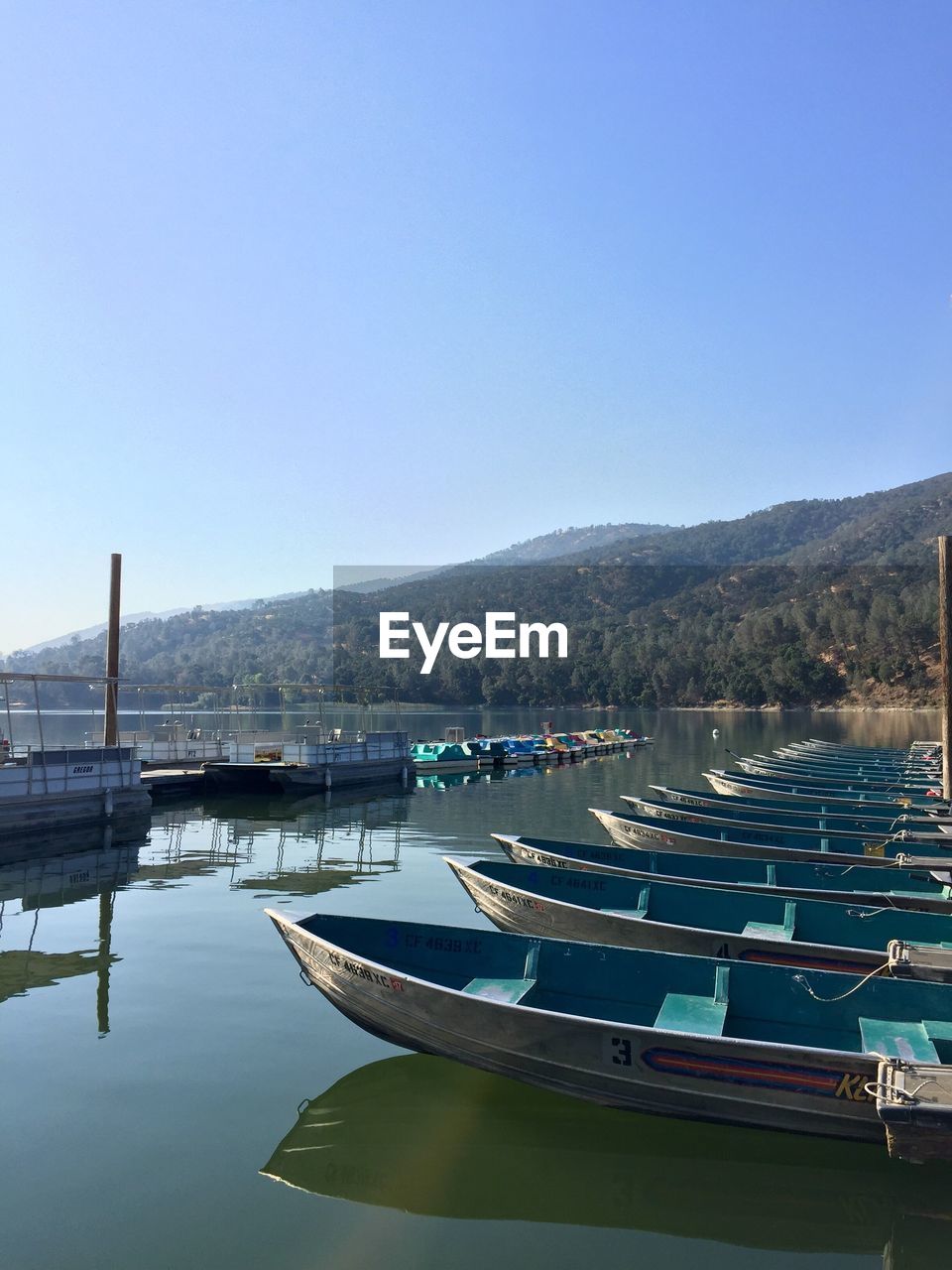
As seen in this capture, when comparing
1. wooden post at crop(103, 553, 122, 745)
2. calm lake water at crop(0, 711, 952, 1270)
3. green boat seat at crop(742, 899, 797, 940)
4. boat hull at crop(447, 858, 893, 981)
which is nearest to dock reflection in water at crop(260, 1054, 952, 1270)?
calm lake water at crop(0, 711, 952, 1270)

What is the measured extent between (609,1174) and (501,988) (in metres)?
2.26

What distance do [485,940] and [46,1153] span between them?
4.90 m

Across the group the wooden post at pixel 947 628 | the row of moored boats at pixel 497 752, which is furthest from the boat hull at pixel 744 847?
the row of moored boats at pixel 497 752

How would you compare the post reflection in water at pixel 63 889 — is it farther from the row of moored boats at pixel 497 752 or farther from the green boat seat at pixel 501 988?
the row of moored boats at pixel 497 752

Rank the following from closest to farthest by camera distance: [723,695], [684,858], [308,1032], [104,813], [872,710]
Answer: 1. [308,1032]
2. [684,858]
3. [104,813]
4. [872,710]
5. [723,695]

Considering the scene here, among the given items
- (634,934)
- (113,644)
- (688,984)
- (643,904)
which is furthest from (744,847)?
(113,644)

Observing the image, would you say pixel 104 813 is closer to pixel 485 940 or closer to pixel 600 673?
pixel 485 940

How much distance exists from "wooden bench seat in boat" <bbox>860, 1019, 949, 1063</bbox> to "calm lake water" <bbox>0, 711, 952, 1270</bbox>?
104cm

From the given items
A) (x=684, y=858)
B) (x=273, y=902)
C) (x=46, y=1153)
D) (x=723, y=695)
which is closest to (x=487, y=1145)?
(x=46, y=1153)

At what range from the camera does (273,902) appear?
20766 mm

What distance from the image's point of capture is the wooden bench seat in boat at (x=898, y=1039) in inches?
348

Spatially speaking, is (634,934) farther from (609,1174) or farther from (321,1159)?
(321,1159)

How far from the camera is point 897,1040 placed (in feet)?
30.1

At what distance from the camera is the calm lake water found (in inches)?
311
